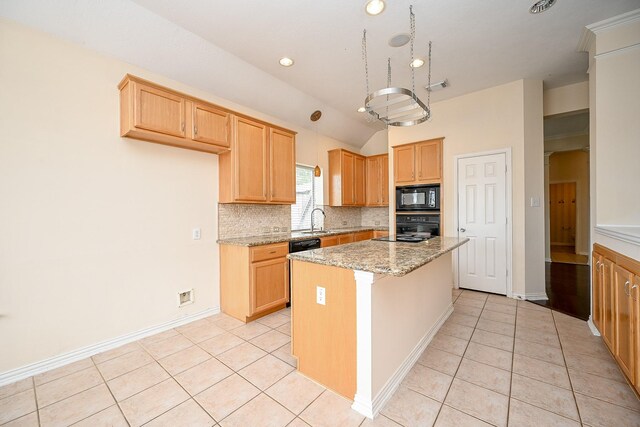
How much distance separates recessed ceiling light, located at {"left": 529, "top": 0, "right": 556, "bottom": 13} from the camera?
7.33 ft

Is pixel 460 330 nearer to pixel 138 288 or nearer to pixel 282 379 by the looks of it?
pixel 282 379

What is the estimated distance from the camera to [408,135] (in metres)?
4.45

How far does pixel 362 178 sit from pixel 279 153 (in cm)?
233

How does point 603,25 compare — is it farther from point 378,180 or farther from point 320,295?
point 320,295

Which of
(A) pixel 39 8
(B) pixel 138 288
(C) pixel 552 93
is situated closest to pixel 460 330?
(B) pixel 138 288

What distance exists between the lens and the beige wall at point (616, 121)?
7.84 ft

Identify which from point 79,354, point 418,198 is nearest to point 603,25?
point 418,198

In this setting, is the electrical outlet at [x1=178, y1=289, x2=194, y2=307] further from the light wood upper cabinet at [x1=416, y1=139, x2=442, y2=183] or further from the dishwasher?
the light wood upper cabinet at [x1=416, y1=139, x2=442, y2=183]

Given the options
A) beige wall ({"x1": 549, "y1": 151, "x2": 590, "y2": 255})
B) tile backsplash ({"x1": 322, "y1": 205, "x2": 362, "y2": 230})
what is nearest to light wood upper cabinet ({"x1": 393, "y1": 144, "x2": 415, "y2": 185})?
tile backsplash ({"x1": 322, "y1": 205, "x2": 362, "y2": 230})

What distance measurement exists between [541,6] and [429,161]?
221 cm

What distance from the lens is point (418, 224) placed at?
4.38m

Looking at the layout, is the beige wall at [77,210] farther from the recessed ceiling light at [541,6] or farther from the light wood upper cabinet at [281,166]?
the recessed ceiling light at [541,6]

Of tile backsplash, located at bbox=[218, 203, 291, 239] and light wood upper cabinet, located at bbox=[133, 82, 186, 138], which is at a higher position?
light wood upper cabinet, located at bbox=[133, 82, 186, 138]

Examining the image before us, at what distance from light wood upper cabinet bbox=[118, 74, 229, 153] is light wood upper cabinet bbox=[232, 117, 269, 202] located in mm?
166
